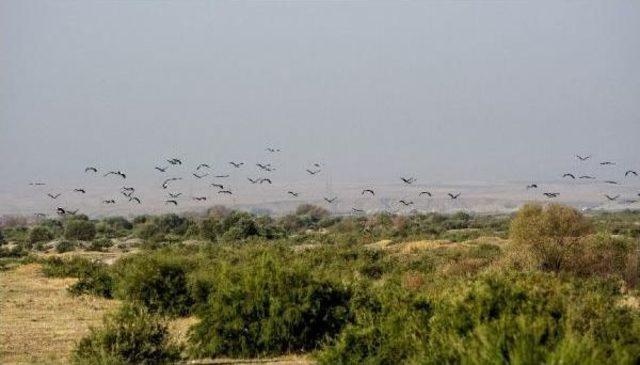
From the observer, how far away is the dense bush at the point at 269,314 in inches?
793

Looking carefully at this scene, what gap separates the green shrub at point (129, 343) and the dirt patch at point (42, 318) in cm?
119

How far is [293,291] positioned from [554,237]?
21.7m

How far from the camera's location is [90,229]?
85.8 metres

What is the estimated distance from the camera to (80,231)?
84750mm

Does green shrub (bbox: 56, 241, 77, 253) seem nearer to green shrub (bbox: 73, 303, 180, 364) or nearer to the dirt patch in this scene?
the dirt patch

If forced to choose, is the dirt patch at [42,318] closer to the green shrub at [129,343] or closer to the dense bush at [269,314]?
the green shrub at [129,343]

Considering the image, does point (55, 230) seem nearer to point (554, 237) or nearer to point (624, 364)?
point (554, 237)

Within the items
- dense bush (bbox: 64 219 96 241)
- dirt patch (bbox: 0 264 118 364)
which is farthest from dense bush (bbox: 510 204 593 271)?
dense bush (bbox: 64 219 96 241)

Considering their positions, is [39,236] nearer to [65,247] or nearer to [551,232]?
[65,247]

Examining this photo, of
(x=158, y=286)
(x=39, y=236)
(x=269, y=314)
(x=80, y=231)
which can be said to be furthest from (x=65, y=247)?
(x=269, y=314)

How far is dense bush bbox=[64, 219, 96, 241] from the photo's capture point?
273ft

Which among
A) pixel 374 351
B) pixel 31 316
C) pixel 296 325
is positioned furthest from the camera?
pixel 31 316

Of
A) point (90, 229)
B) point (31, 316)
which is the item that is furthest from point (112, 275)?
point (90, 229)

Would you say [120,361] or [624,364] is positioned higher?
[624,364]
